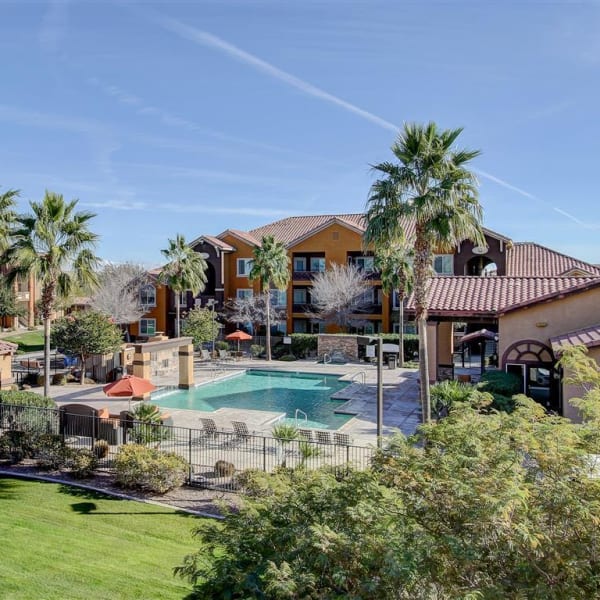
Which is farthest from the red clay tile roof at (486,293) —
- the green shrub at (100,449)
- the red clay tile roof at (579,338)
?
the green shrub at (100,449)

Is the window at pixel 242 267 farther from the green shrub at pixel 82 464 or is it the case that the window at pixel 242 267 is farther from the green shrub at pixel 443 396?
the green shrub at pixel 82 464

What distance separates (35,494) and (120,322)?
36.2 m

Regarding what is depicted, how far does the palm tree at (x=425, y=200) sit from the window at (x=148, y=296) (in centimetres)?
3856

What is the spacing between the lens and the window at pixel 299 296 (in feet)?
163

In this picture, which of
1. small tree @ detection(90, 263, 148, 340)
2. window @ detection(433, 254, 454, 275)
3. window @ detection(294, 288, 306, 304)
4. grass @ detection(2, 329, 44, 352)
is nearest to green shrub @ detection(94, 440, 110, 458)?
small tree @ detection(90, 263, 148, 340)

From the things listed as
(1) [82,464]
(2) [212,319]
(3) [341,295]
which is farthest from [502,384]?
(2) [212,319]

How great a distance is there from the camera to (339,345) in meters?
42.0

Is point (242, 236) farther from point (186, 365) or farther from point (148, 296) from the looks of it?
point (186, 365)

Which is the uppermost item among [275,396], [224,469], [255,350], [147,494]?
[255,350]

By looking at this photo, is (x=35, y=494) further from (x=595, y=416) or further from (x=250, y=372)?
(x=250, y=372)

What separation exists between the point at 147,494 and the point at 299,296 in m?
36.5

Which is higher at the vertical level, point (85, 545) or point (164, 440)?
point (164, 440)

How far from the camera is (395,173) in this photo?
1750 centimetres

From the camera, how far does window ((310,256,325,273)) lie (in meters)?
49.1
